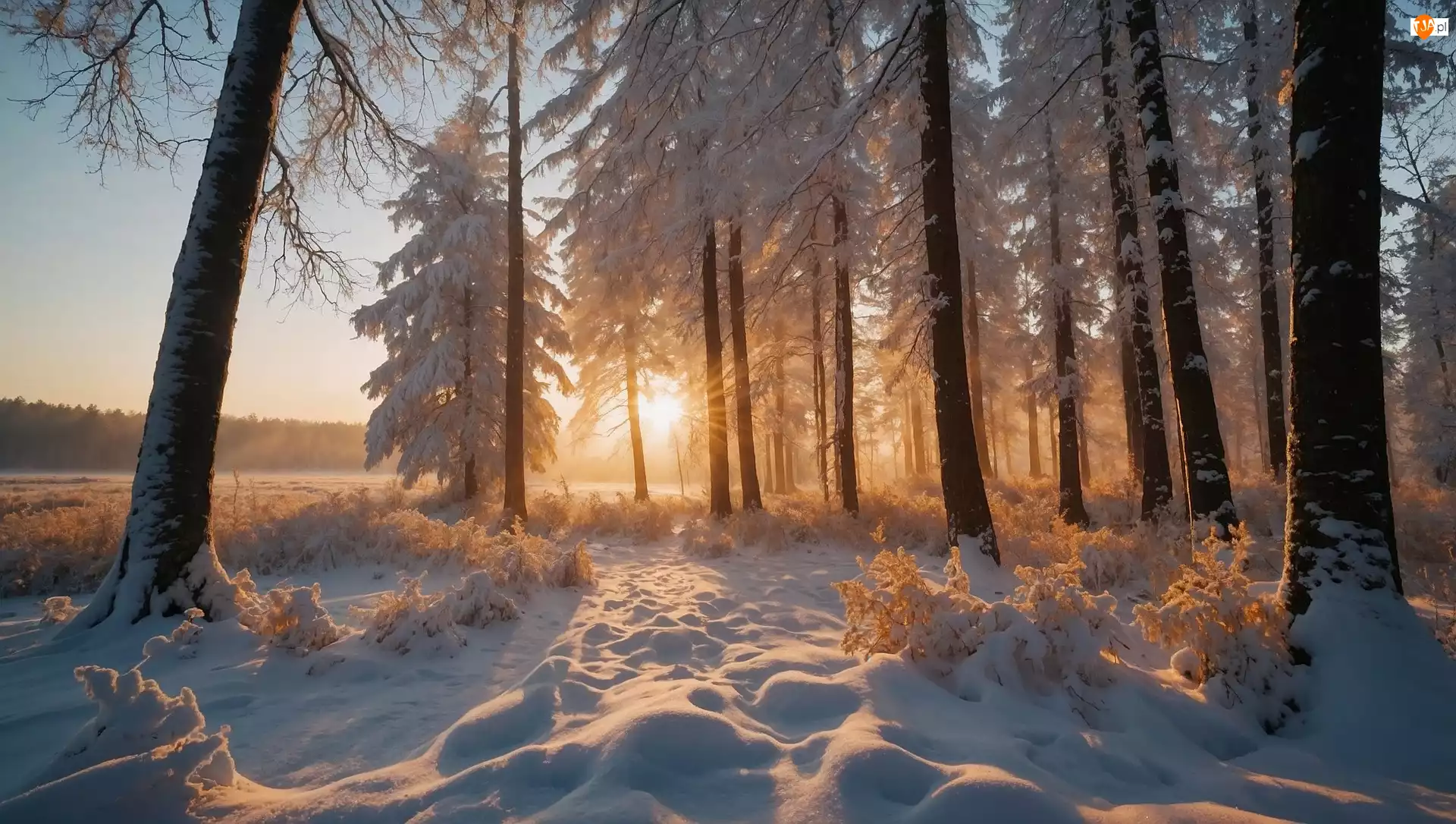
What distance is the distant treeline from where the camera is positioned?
5119cm

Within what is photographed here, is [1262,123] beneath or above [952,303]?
above

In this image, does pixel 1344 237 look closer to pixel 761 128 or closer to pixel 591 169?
pixel 761 128

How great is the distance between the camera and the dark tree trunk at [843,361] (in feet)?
35.7

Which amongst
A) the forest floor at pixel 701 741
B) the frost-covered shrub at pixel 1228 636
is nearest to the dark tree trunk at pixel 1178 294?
the forest floor at pixel 701 741

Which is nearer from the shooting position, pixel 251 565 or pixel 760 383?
pixel 251 565

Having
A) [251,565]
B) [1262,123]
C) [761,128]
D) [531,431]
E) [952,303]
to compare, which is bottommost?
[251,565]

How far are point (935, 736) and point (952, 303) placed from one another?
5.10m

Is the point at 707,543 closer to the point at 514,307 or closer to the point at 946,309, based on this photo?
the point at 946,309

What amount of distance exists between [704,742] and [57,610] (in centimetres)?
545

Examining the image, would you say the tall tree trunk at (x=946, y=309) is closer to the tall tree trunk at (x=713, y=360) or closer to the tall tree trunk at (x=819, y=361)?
the tall tree trunk at (x=819, y=361)

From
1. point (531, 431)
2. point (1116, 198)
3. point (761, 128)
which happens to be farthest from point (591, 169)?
point (1116, 198)

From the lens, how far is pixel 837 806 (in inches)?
71.9

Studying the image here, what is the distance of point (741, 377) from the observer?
452 inches

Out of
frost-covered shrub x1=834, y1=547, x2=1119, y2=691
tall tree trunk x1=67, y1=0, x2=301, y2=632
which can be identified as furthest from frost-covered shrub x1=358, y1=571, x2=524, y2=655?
frost-covered shrub x1=834, y1=547, x2=1119, y2=691
